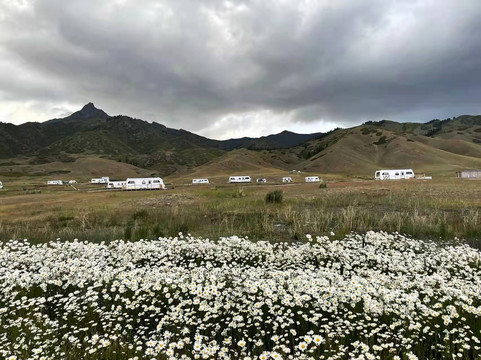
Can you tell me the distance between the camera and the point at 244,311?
18.0ft

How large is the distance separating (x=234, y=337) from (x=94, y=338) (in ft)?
7.96

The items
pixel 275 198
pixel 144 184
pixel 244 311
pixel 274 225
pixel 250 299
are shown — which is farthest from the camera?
pixel 144 184

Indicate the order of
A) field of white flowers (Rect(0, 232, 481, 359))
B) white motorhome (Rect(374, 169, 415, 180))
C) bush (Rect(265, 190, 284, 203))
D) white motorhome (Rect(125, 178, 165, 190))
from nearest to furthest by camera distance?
field of white flowers (Rect(0, 232, 481, 359)), bush (Rect(265, 190, 284, 203)), white motorhome (Rect(125, 178, 165, 190)), white motorhome (Rect(374, 169, 415, 180))

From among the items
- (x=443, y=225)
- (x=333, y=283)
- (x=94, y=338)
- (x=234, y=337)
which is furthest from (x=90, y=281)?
(x=443, y=225)

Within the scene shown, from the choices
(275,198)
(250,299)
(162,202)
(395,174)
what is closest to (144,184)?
(162,202)

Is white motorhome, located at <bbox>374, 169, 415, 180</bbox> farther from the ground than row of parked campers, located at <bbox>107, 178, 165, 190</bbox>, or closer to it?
closer to it

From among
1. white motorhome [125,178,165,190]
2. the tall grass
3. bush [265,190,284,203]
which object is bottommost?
the tall grass

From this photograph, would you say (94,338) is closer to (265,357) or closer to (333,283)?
(265,357)

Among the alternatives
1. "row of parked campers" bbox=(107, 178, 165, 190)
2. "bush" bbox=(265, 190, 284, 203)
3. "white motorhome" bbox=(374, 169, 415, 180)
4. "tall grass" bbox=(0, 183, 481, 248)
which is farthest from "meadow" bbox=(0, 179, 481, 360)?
"white motorhome" bbox=(374, 169, 415, 180)

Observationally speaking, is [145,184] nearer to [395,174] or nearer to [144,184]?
[144,184]

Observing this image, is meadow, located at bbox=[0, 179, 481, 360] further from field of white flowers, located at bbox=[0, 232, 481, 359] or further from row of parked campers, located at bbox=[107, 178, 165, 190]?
row of parked campers, located at bbox=[107, 178, 165, 190]

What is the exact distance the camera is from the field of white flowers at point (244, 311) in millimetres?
4836

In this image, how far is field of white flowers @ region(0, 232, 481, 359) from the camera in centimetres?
484

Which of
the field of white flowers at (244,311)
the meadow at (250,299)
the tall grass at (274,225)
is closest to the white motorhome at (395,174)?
the tall grass at (274,225)
